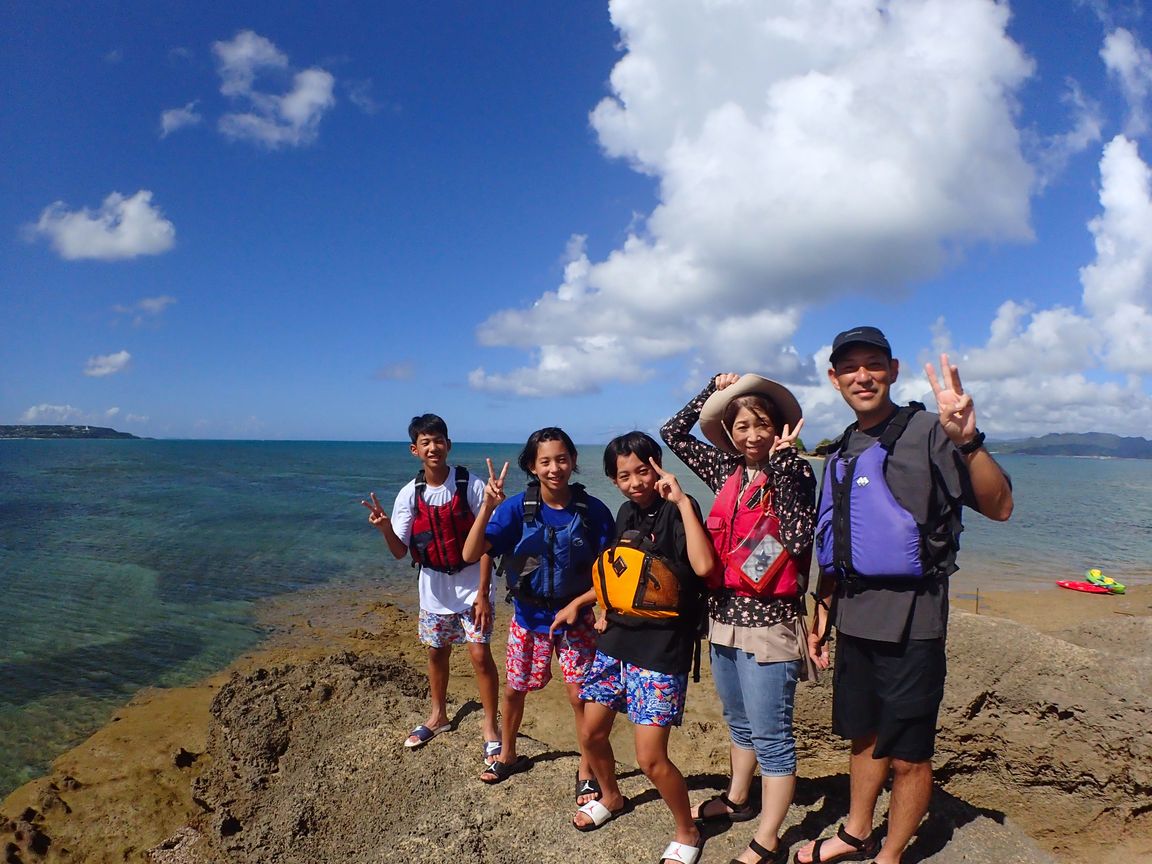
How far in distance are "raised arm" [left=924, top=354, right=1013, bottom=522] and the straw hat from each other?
0.82 metres

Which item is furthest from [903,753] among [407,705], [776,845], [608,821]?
[407,705]

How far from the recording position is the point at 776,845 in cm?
312

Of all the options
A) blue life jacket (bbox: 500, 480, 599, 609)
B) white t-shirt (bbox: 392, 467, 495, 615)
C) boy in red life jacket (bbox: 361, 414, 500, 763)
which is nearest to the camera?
blue life jacket (bbox: 500, 480, 599, 609)

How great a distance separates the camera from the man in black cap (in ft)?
8.94

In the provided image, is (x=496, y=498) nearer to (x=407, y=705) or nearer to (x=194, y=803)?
(x=407, y=705)

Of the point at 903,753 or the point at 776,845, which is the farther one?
the point at 776,845

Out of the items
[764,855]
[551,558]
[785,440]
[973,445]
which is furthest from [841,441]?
[764,855]

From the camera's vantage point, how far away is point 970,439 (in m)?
2.61

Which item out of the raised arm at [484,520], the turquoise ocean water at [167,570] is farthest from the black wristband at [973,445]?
the turquoise ocean water at [167,570]

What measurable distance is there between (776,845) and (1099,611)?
14102mm

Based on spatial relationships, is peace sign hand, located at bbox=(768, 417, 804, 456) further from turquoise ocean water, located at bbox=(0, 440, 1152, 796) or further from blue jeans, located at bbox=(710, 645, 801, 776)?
turquoise ocean water, located at bbox=(0, 440, 1152, 796)

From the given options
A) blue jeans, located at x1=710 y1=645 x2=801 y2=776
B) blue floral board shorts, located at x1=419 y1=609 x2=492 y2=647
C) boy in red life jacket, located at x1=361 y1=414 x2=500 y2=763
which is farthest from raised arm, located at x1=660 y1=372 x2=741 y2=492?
blue floral board shorts, located at x1=419 y1=609 x2=492 y2=647

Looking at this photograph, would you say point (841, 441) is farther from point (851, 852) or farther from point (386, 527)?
point (386, 527)

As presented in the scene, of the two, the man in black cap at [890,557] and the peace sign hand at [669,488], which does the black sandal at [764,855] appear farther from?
the peace sign hand at [669,488]
